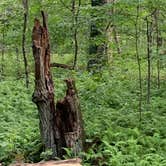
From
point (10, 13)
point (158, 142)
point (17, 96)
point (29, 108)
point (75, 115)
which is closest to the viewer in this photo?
point (75, 115)

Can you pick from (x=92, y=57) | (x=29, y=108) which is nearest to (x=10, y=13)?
(x=92, y=57)

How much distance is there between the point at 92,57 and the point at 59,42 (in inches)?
52.0

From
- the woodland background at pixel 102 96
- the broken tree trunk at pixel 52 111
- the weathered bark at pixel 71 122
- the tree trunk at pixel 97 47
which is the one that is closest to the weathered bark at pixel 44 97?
the broken tree trunk at pixel 52 111

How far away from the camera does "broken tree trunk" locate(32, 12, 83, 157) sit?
280 inches

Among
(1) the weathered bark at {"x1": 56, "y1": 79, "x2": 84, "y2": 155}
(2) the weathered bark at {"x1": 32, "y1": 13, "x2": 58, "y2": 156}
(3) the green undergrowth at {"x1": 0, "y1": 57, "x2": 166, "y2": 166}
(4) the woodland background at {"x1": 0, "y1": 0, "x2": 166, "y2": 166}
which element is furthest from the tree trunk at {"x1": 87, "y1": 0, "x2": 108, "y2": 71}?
(1) the weathered bark at {"x1": 56, "y1": 79, "x2": 84, "y2": 155}

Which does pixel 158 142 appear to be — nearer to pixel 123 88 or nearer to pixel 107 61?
pixel 123 88

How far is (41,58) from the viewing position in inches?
287

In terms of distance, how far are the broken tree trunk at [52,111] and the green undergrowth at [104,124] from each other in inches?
→ 15.4

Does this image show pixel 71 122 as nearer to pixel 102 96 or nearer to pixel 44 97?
pixel 44 97

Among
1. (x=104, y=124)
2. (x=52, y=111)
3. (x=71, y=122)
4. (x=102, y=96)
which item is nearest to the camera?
(x=71, y=122)

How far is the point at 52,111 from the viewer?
7.27 m

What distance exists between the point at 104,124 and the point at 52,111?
5.78 ft

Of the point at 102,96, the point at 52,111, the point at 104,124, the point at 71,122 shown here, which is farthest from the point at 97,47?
the point at 71,122

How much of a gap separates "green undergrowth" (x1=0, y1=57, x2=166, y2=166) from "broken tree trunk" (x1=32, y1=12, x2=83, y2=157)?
15.4 inches
